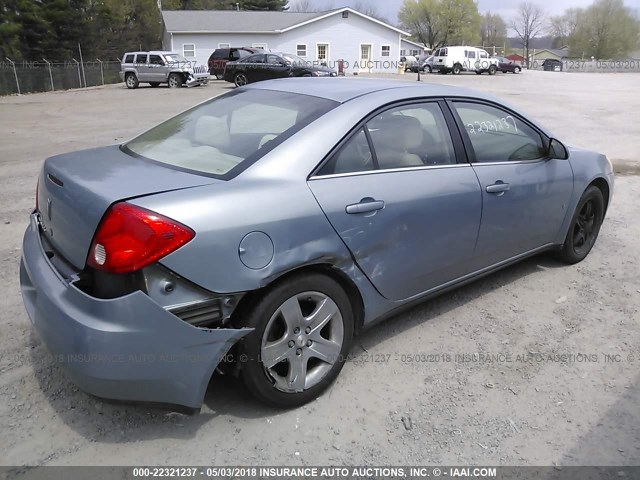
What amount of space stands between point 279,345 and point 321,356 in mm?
287

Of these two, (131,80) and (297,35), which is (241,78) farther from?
(297,35)

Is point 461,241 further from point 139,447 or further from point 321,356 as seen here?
point 139,447

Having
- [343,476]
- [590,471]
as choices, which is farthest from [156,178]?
[590,471]

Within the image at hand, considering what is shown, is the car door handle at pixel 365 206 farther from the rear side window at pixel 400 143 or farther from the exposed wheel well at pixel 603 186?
the exposed wheel well at pixel 603 186

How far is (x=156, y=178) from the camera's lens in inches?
101

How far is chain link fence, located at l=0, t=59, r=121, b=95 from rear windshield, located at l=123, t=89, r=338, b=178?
30218 mm

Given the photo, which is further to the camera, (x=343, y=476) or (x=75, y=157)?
(x=75, y=157)

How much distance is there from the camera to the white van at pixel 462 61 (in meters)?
46.6

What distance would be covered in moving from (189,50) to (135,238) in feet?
152

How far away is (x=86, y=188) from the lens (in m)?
2.50

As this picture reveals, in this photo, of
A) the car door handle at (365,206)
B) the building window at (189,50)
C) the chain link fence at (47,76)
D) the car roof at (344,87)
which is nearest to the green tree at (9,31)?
the chain link fence at (47,76)

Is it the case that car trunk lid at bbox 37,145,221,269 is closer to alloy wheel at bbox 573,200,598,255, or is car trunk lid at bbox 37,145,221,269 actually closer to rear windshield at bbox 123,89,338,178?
rear windshield at bbox 123,89,338,178

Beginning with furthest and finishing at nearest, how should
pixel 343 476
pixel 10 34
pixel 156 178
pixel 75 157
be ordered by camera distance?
pixel 10 34 → pixel 75 157 → pixel 156 178 → pixel 343 476

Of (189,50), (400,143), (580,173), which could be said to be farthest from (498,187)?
(189,50)
